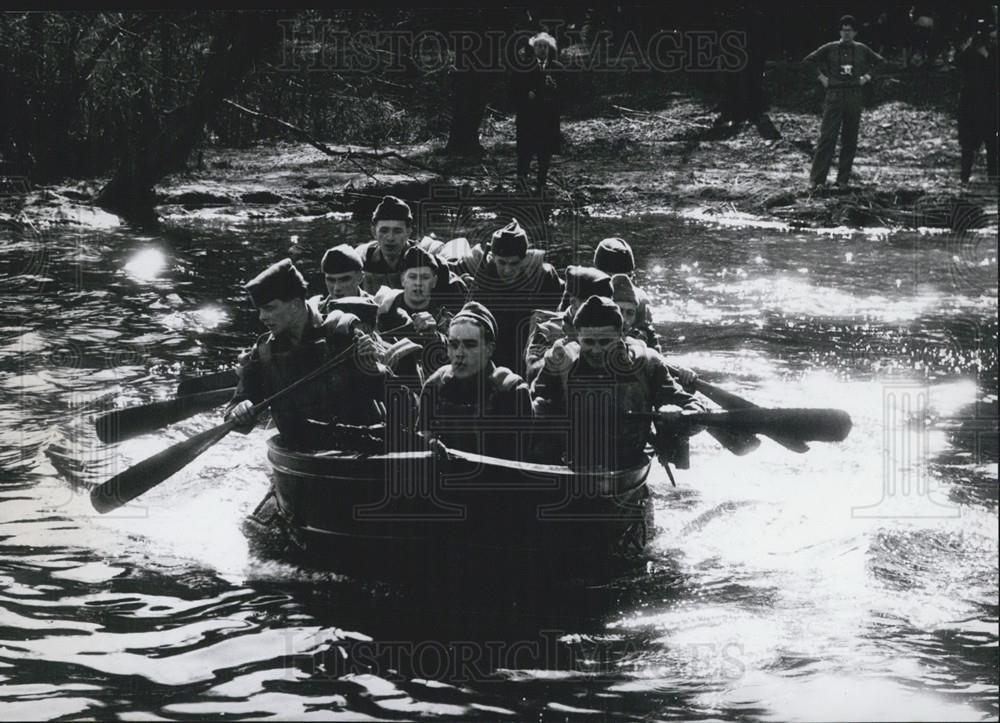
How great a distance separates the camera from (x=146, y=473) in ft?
25.3

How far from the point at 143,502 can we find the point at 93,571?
124 cm

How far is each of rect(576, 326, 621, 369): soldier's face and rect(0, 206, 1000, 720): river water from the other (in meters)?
1.40

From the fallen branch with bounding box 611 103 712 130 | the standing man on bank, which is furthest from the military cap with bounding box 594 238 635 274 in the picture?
the fallen branch with bounding box 611 103 712 130

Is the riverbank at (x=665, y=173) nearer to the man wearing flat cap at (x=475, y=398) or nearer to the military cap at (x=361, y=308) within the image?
the military cap at (x=361, y=308)

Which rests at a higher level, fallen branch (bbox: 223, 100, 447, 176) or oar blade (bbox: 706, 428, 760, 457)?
fallen branch (bbox: 223, 100, 447, 176)

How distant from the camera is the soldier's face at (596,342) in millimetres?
7207

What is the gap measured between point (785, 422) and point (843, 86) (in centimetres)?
1149

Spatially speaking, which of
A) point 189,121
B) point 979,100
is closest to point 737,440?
point 189,121

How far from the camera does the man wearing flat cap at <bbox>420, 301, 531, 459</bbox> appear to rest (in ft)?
23.2

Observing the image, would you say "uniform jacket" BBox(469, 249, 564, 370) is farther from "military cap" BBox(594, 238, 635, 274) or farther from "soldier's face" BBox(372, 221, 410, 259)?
"soldier's face" BBox(372, 221, 410, 259)

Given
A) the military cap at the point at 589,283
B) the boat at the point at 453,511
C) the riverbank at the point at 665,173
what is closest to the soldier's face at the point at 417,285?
the military cap at the point at 589,283

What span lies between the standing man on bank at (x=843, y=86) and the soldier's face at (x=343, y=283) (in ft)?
34.5

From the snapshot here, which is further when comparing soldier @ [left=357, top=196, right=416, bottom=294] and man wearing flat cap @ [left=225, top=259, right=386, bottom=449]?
soldier @ [left=357, top=196, right=416, bottom=294]

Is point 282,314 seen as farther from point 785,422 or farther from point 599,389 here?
point 785,422
